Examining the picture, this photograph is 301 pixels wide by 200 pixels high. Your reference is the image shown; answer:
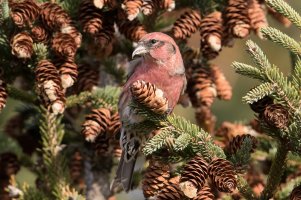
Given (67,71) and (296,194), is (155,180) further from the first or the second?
(67,71)

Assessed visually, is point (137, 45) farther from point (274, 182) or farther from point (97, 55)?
point (274, 182)

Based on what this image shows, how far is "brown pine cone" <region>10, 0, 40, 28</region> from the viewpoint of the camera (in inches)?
123

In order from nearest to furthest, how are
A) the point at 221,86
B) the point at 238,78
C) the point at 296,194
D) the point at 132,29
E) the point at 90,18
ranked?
the point at 296,194, the point at 90,18, the point at 132,29, the point at 221,86, the point at 238,78

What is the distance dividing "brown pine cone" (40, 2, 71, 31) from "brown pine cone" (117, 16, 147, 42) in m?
0.32

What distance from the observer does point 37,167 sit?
364 cm

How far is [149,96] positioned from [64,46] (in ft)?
2.34

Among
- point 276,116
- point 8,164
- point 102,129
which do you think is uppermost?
point 276,116

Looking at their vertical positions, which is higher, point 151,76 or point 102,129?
point 151,76

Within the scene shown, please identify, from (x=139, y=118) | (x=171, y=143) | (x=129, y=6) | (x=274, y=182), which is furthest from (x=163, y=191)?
(x=129, y=6)

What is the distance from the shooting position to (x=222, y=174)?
7.89ft

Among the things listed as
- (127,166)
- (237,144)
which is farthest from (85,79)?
(237,144)

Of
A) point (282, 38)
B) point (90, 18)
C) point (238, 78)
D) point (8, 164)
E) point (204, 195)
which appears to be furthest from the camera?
point (238, 78)

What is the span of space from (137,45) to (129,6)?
11.1 inches

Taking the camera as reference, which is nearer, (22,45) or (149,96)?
(149,96)
